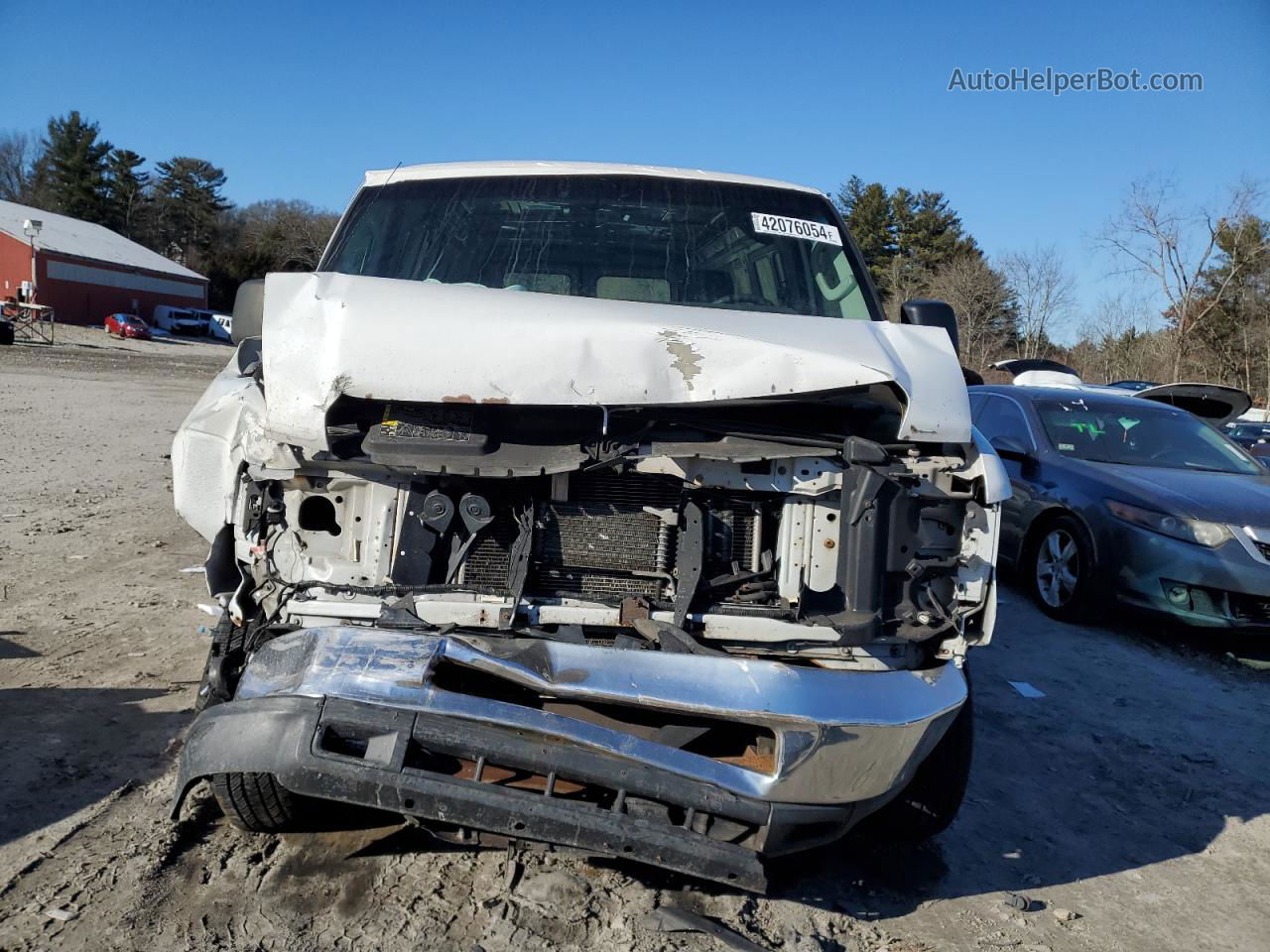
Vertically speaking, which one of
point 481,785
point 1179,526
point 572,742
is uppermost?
point 1179,526

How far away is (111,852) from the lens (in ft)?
8.82

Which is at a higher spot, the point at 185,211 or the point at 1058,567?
the point at 185,211

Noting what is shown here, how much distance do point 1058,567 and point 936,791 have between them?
12.9ft

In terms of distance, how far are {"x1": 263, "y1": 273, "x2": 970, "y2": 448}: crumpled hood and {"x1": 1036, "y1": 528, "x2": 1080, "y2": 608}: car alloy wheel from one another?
4029 millimetres

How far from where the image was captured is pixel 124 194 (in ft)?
205

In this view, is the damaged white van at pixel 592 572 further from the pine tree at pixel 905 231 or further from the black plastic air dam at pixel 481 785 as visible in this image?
the pine tree at pixel 905 231

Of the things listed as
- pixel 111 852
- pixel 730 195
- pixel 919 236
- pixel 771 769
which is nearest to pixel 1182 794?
pixel 771 769

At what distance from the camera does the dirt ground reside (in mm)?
2498

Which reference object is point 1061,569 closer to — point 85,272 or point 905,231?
point 905,231

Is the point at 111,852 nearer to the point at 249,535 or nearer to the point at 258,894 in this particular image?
the point at 258,894

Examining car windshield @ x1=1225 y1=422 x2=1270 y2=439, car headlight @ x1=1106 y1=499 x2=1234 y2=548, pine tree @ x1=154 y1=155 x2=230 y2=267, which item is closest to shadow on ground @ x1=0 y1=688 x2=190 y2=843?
car headlight @ x1=1106 y1=499 x2=1234 y2=548

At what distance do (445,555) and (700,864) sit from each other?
1.11 meters

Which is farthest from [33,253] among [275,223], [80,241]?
[275,223]

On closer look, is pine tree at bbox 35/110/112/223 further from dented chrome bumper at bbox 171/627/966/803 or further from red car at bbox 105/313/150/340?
dented chrome bumper at bbox 171/627/966/803
